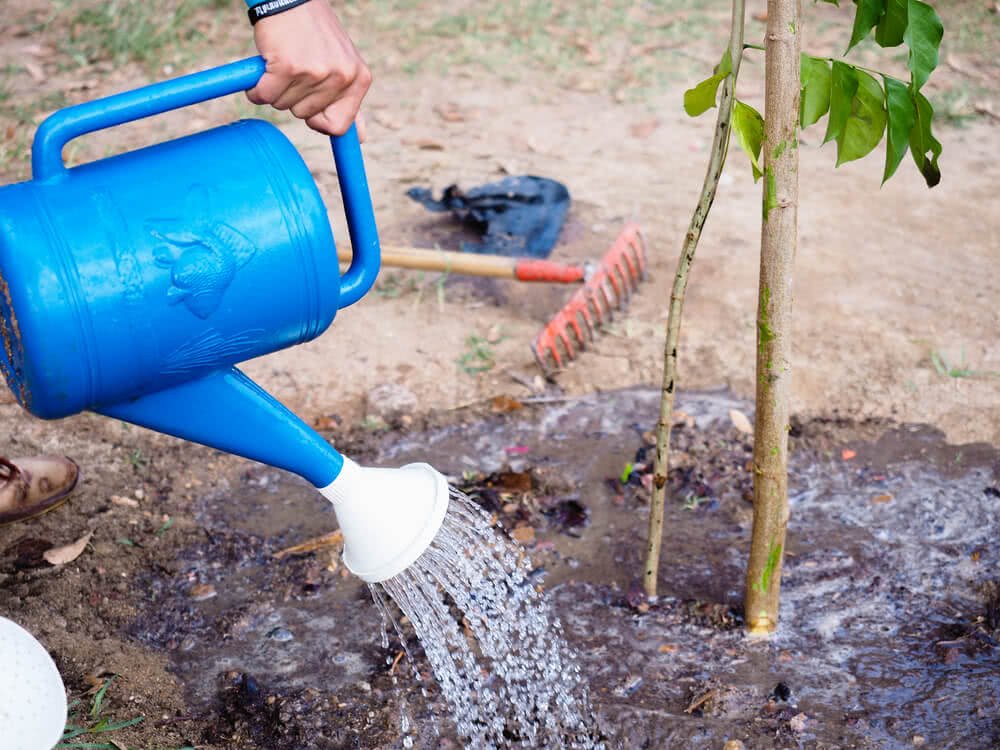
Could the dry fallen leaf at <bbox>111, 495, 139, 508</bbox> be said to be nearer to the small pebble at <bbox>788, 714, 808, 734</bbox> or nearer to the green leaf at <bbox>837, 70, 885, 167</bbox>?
the small pebble at <bbox>788, 714, 808, 734</bbox>

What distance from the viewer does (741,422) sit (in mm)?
2678

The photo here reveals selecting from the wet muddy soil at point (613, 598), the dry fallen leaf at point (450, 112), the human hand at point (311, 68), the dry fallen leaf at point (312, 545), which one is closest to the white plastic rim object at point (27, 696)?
the wet muddy soil at point (613, 598)

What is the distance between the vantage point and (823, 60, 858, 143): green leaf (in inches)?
62.7

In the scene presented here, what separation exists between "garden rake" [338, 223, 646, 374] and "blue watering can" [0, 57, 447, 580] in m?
1.49

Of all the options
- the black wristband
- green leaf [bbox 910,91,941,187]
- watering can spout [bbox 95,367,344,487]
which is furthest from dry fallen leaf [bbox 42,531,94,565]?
green leaf [bbox 910,91,941,187]

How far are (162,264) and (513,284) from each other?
211 cm

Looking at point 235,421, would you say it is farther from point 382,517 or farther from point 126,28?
point 126,28

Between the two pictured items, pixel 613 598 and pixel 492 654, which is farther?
pixel 613 598

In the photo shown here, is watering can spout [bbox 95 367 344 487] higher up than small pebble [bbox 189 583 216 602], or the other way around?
watering can spout [bbox 95 367 344 487]

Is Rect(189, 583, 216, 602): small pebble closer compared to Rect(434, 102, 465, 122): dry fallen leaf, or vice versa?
Rect(189, 583, 216, 602): small pebble

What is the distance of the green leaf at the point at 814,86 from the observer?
5.26 ft

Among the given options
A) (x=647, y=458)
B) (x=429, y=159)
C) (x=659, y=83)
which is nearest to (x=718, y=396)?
(x=647, y=458)

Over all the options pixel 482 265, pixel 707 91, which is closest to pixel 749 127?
pixel 707 91

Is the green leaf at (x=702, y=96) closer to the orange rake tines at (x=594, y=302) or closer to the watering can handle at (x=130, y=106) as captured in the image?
the watering can handle at (x=130, y=106)
